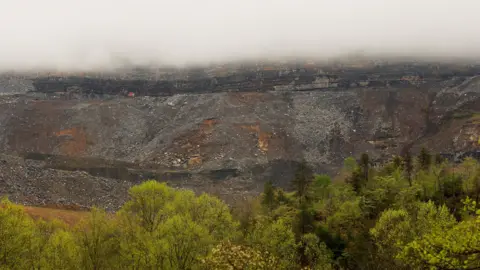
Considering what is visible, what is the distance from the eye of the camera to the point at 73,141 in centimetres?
9725

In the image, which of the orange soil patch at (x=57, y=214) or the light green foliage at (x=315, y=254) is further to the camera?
the orange soil patch at (x=57, y=214)

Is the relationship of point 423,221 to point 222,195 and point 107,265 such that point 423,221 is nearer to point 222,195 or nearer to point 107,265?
point 107,265

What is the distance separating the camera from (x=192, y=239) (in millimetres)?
25797

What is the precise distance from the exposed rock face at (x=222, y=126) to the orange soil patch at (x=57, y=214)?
189 inches

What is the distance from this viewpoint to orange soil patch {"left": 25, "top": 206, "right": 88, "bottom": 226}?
58.4m

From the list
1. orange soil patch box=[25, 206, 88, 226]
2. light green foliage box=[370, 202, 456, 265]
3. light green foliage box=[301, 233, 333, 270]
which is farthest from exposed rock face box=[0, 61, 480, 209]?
light green foliage box=[370, 202, 456, 265]

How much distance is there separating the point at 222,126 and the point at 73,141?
110ft

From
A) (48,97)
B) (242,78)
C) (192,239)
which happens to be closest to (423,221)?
(192,239)

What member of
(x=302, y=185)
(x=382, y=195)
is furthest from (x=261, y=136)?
(x=382, y=195)

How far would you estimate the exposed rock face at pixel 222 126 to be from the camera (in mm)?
80625

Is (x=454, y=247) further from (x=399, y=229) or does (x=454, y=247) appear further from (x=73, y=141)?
(x=73, y=141)

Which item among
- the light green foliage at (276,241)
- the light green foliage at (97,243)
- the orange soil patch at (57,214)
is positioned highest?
the light green foliage at (97,243)

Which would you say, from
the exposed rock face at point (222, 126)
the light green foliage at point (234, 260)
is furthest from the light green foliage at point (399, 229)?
the exposed rock face at point (222, 126)

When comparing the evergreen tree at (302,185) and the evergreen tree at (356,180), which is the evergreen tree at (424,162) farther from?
the evergreen tree at (302,185)
